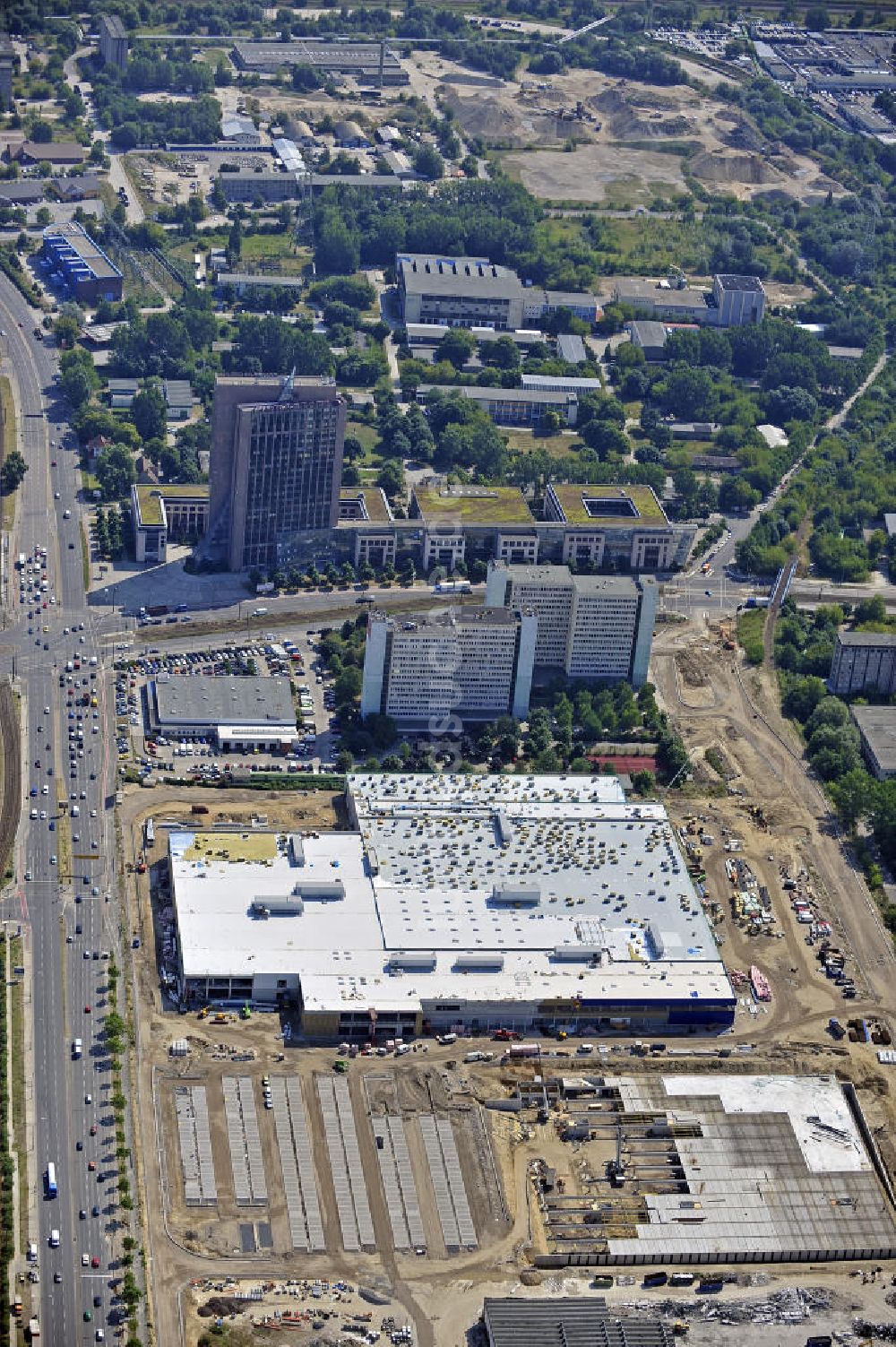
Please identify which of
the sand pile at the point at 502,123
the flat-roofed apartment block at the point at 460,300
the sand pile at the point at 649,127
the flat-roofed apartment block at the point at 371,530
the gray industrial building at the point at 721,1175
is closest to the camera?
the gray industrial building at the point at 721,1175

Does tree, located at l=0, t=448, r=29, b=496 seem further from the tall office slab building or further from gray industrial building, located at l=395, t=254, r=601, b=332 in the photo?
gray industrial building, located at l=395, t=254, r=601, b=332

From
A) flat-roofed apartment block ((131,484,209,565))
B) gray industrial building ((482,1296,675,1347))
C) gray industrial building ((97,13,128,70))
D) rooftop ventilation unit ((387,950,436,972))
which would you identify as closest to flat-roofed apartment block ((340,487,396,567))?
flat-roofed apartment block ((131,484,209,565))

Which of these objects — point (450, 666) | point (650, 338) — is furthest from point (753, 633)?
point (650, 338)

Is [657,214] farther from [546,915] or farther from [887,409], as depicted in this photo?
[546,915]

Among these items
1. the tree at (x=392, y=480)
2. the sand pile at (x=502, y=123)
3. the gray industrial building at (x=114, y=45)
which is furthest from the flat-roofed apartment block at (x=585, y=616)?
the gray industrial building at (x=114, y=45)

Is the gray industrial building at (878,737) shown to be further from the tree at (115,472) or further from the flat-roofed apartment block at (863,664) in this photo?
the tree at (115,472)
